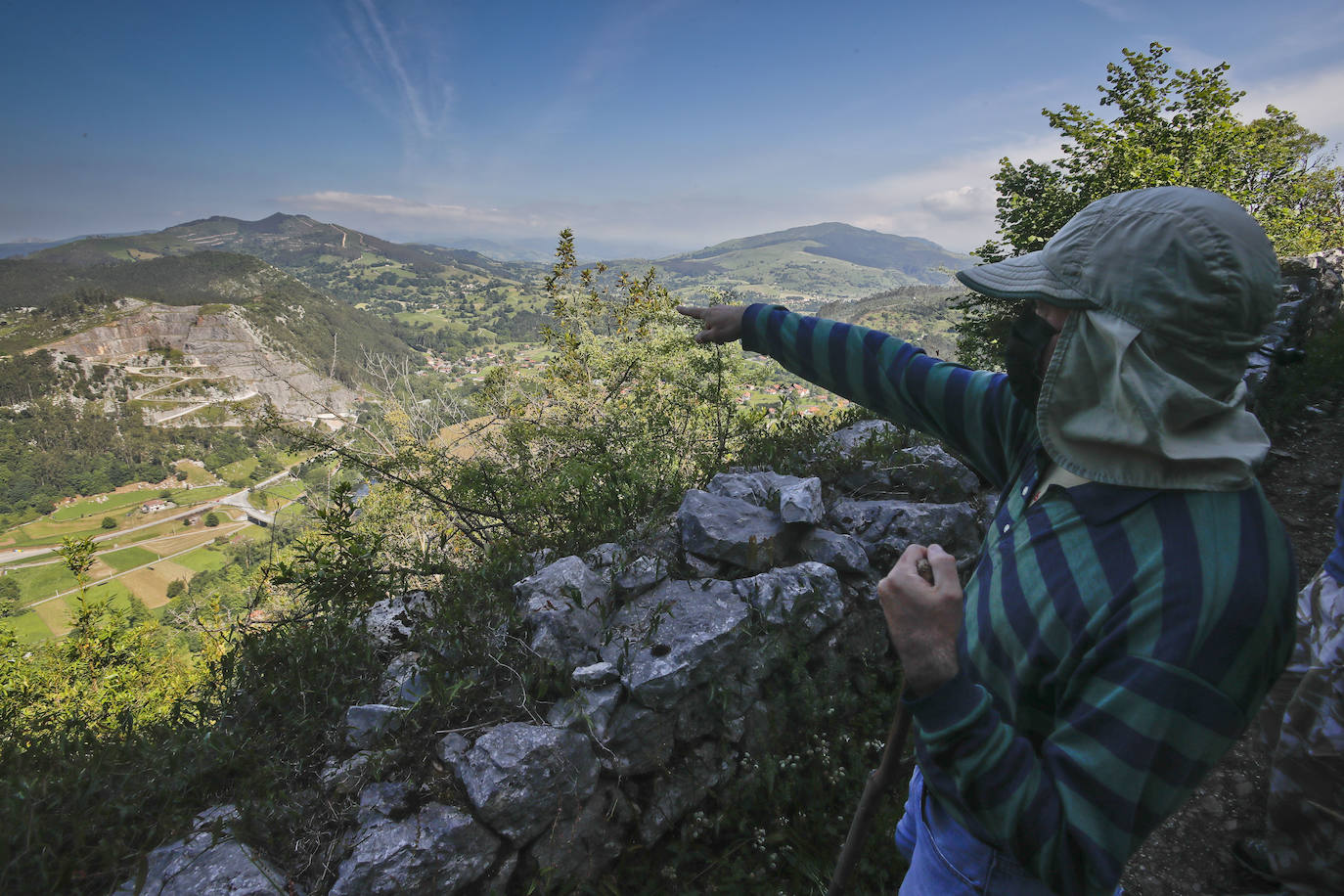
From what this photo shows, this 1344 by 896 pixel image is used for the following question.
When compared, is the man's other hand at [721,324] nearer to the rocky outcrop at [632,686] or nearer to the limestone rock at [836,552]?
the rocky outcrop at [632,686]

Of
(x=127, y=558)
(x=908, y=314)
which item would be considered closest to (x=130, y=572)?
(x=127, y=558)

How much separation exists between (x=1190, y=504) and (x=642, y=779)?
108 inches

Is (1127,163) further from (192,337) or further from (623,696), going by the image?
(192,337)

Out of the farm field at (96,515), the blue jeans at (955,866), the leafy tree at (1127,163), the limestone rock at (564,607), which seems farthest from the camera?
the farm field at (96,515)

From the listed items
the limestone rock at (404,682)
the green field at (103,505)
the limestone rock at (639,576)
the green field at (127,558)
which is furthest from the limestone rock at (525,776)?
the green field at (103,505)

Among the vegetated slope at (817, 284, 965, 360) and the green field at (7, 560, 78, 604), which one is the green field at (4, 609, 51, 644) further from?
the vegetated slope at (817, 284, 965, 360)

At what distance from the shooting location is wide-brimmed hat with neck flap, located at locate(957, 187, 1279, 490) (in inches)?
42.1

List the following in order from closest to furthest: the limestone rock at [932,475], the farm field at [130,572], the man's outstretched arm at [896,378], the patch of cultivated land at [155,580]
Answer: the man's outstretched arm at [896,378] < the limestone rock at [932,475] < the farm field at [130,572] < the patch of cultivated land at [155,580]

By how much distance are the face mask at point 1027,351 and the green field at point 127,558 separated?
280ft

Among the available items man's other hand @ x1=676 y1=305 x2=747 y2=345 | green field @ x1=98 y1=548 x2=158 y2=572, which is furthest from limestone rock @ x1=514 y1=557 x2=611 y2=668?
green field @ x1=98 y1=548 x2=158 y2=572

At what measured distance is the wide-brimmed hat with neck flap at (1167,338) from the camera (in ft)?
3.51

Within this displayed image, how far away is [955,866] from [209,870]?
2.78m

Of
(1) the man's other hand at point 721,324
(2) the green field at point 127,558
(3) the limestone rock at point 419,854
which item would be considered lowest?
(2) the green field at point 127,558

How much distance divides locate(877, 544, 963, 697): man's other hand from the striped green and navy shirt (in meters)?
0.04
